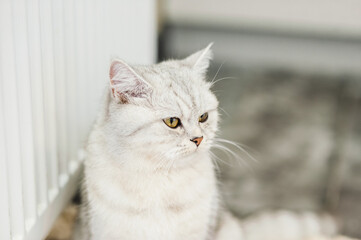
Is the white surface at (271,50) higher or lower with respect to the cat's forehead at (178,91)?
lower

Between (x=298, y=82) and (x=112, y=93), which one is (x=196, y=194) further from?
(x=298, y=82)

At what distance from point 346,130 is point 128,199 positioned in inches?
61.6

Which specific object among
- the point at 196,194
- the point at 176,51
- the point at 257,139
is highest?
the point at 196,194

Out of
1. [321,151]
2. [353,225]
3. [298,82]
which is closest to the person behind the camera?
[353,225]

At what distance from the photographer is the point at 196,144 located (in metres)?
0.96

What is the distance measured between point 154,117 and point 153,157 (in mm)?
91

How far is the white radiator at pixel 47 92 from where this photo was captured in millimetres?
830

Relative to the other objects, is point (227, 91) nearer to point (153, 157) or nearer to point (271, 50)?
point (271, 50)

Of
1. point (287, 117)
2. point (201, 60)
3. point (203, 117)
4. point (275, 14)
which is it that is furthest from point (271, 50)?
point (203, 117)

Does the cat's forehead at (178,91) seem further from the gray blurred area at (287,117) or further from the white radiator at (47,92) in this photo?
the gray blurred area at (287,117)

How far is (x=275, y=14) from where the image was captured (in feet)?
8.82

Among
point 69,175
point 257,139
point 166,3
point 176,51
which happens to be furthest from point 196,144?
point 166,3

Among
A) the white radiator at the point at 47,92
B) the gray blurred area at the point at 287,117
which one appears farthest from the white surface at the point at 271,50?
the white radiator at the point at 47,92

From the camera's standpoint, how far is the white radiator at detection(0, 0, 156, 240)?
2.72 feet
